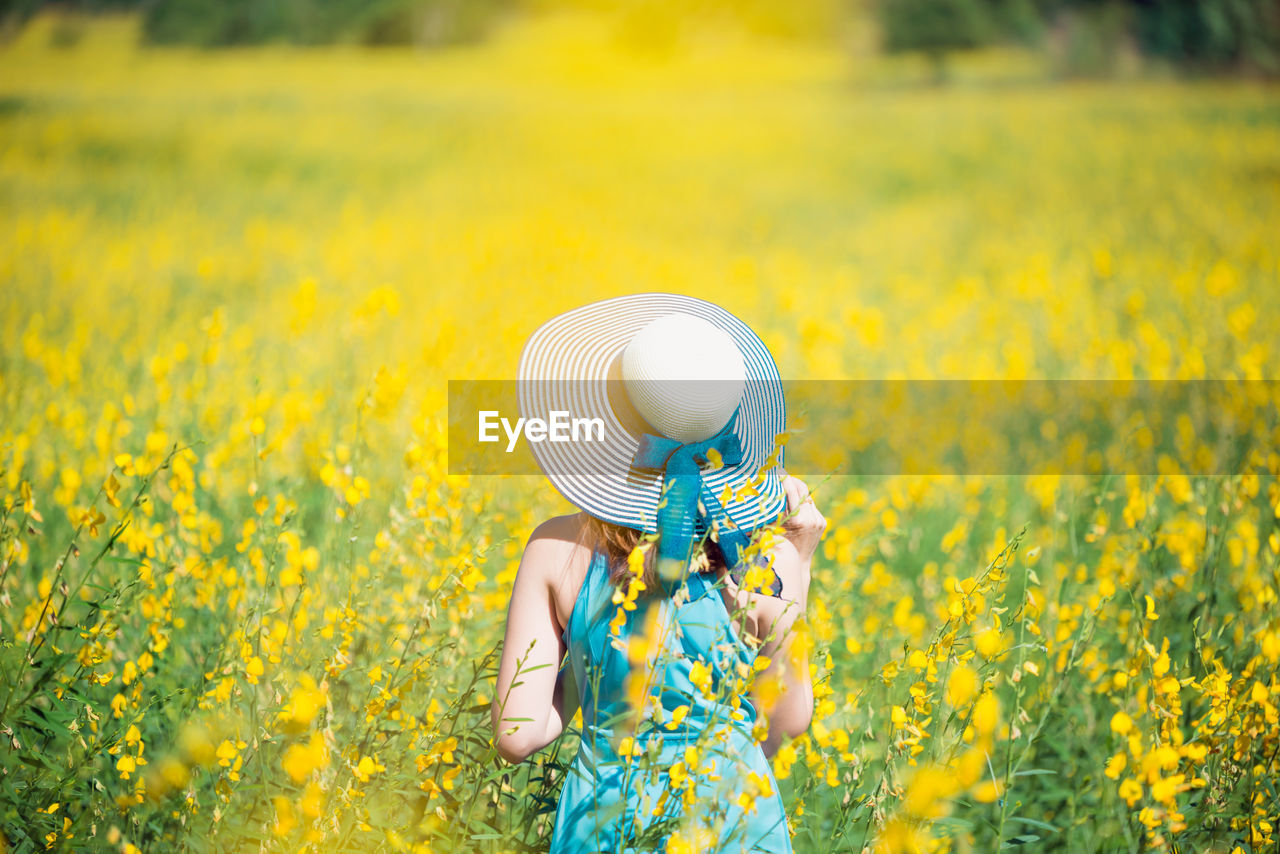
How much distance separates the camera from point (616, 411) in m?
1.50

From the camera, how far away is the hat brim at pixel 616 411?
4.81 ft

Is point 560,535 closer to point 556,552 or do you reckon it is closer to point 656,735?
point 556,552

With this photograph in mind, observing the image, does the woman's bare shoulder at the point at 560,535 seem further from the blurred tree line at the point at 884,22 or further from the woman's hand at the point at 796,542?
the blurred tree line at the point at 884,22

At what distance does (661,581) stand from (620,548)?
3.5 inches

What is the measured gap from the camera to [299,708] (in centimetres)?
110

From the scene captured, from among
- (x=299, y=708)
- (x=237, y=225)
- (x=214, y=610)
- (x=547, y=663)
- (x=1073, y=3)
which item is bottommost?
(x=237, y=225)

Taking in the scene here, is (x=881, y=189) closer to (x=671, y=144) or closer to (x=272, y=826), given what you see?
(x=671, y=144)

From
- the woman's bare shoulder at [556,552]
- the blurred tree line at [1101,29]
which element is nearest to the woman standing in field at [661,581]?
the woman's bare shoulder at [556,552]

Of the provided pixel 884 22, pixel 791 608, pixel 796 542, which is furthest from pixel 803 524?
pixel 884 22

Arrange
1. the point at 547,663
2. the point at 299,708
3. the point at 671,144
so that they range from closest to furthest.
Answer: the point at 299,708 → the point at 547,663 → the point at 671,144

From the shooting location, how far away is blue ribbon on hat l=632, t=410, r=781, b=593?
1.40 m

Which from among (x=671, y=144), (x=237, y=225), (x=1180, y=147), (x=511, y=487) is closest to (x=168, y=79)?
(x=671, y=144)

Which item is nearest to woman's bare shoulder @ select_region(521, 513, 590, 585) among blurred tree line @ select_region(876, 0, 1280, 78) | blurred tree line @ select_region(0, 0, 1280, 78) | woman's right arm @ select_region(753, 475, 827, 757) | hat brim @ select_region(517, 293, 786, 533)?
hat brim @ select_region(517, 293, 786, 533)

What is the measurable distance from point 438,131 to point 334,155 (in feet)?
10.9
